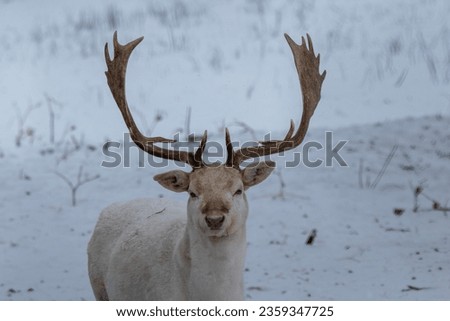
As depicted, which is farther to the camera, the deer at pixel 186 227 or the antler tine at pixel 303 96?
the antler tine at pixel 303 96

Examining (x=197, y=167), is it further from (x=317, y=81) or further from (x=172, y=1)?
(x=172, y=1)

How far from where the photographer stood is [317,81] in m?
3.69

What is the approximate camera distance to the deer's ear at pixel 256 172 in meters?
3.29

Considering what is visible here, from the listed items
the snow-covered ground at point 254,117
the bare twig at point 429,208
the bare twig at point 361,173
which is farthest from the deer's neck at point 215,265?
the bare twig at point 361,173

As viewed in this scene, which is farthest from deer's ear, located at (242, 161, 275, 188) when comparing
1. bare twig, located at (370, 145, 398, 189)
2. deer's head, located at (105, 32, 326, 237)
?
bare twig, located at (370, 145, 398, 189)

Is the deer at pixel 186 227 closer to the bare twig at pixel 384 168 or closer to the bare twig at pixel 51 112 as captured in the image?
the bare twig at pixel 384 168

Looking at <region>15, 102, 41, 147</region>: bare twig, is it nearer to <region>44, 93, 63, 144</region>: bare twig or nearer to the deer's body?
<region>44, 93, 63, 144</region>: bare twig

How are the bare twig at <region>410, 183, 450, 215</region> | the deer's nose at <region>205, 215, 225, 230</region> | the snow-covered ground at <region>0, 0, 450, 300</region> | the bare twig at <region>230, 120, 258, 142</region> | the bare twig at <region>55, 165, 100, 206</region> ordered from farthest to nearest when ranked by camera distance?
1. the bare twig at <region>230, 120, 258, 142</region>
2. the bare twig at <region>55, 165, 100, 206</region>
3. the bare twig at <region>410, 183, 450, 215</region>
4. the snow-covered ground at <region>0, 0, 450, 300</region>
5. the deer's nose at <region>205, 215, 225, 230</region>

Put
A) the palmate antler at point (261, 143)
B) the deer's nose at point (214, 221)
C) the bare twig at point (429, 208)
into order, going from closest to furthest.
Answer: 1. the deer's nose at point (214, 221)
2. the palmate antler at point (261, 143)
3. the bare twig at point (429, 208)

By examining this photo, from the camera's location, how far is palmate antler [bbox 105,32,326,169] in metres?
3.36

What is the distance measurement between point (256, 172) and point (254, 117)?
263cm

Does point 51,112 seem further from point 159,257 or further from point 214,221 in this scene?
→ point 214,221
